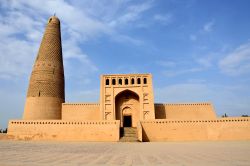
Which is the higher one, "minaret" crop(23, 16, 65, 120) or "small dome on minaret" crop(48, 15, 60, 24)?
"small dome on minaret" crop(48, 15, 60, 24)

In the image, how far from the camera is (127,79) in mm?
20234

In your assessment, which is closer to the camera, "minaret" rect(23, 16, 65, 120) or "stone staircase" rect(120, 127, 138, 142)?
"stone staircase" rect(120, 127, 138, 142)

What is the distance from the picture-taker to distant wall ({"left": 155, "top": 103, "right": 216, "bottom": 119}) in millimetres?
20297

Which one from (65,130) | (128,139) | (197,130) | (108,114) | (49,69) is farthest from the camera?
(49,69)

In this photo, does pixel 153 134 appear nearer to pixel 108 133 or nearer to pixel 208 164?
pixel 108 133

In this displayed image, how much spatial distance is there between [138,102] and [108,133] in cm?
569

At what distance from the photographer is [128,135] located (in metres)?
15.6

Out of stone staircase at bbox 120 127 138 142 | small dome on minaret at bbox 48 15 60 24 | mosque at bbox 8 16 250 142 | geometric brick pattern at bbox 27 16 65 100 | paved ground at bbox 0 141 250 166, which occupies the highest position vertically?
small dome on minaret at bbox 48 15 60 24

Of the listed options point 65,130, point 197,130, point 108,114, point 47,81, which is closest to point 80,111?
point 108,114

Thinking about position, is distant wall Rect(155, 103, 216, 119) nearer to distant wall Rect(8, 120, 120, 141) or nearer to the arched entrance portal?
the arched entrance portal

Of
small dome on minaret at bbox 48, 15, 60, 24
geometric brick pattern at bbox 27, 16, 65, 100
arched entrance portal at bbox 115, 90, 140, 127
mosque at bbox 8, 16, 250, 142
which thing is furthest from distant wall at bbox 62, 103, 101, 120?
small dome on minaret at bbox 48, 15, 60, 24

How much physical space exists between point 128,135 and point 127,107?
5.09 metres

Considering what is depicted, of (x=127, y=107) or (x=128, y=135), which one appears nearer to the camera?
(x=128, y=135)

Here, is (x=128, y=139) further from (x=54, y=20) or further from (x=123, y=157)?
(x=54, y=20)
